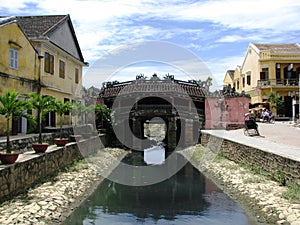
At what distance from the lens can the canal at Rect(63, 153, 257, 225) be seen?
9445 millimetres

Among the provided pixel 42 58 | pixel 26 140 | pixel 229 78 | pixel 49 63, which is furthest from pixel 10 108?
pixel 229 78

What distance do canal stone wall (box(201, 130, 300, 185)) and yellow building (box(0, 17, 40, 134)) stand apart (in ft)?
31.9

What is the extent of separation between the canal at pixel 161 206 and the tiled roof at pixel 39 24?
898 centimetres

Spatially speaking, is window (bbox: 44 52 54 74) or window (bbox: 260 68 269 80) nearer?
window (bbox: 44 52 54 74)

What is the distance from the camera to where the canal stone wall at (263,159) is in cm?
1007

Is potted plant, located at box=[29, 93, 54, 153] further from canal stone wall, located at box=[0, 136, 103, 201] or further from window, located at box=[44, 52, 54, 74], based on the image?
window, located at box=[44, 52, 54, 74]

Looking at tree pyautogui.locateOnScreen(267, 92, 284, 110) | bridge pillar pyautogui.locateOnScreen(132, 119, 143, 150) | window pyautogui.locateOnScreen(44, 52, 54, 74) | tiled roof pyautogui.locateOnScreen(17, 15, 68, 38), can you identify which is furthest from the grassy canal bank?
tree pyautogui.locateOnScreen(267, 92, 284, 110)

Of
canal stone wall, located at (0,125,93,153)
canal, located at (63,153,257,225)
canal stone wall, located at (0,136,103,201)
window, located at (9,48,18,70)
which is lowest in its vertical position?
canal, located at (63,153,257,225)

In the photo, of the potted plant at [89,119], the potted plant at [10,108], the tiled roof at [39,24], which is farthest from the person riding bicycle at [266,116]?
the potted plant at [10,108]

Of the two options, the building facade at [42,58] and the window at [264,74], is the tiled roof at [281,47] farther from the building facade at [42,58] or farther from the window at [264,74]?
the building facade at [42,58]

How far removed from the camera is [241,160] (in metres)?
15.1

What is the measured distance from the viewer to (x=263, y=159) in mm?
12383

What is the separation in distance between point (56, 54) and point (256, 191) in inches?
540

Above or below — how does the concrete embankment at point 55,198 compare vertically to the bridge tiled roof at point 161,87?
below
